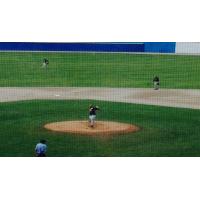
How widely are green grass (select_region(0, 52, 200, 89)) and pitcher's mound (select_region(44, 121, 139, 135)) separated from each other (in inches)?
579

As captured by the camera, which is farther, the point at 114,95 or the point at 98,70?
the point at 98,70

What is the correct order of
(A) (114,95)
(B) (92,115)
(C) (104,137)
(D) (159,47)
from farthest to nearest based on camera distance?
(D) (159,47), (A) (114,95), (B) (92,115), (C) (104,137)

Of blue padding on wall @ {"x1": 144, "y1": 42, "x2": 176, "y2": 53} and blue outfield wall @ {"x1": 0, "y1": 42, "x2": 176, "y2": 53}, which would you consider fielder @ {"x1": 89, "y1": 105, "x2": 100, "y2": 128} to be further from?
blue padding on wall @ {"x1": 144, "y1": 42, "x2": 176, "y2": 53}

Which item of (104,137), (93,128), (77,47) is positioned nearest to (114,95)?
(93,128)

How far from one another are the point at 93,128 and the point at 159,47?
40598 mm

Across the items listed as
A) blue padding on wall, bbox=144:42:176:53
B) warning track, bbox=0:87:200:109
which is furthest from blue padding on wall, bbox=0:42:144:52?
warning track, bbox=0:87:200:109

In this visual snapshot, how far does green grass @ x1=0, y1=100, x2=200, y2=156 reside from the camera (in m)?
16.1

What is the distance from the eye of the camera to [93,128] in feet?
62.0

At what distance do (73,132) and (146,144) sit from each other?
3.02 metres

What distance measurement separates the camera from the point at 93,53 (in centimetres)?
5603

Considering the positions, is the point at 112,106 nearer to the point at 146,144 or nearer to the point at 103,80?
the point at 146,144

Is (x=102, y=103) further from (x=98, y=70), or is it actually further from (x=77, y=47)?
(x=77, y=47)

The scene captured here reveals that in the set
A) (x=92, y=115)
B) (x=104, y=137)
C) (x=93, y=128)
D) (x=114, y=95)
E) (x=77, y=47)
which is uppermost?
(x=77, y=47)

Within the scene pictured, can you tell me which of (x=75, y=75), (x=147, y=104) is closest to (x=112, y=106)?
(x=147, y=104)
